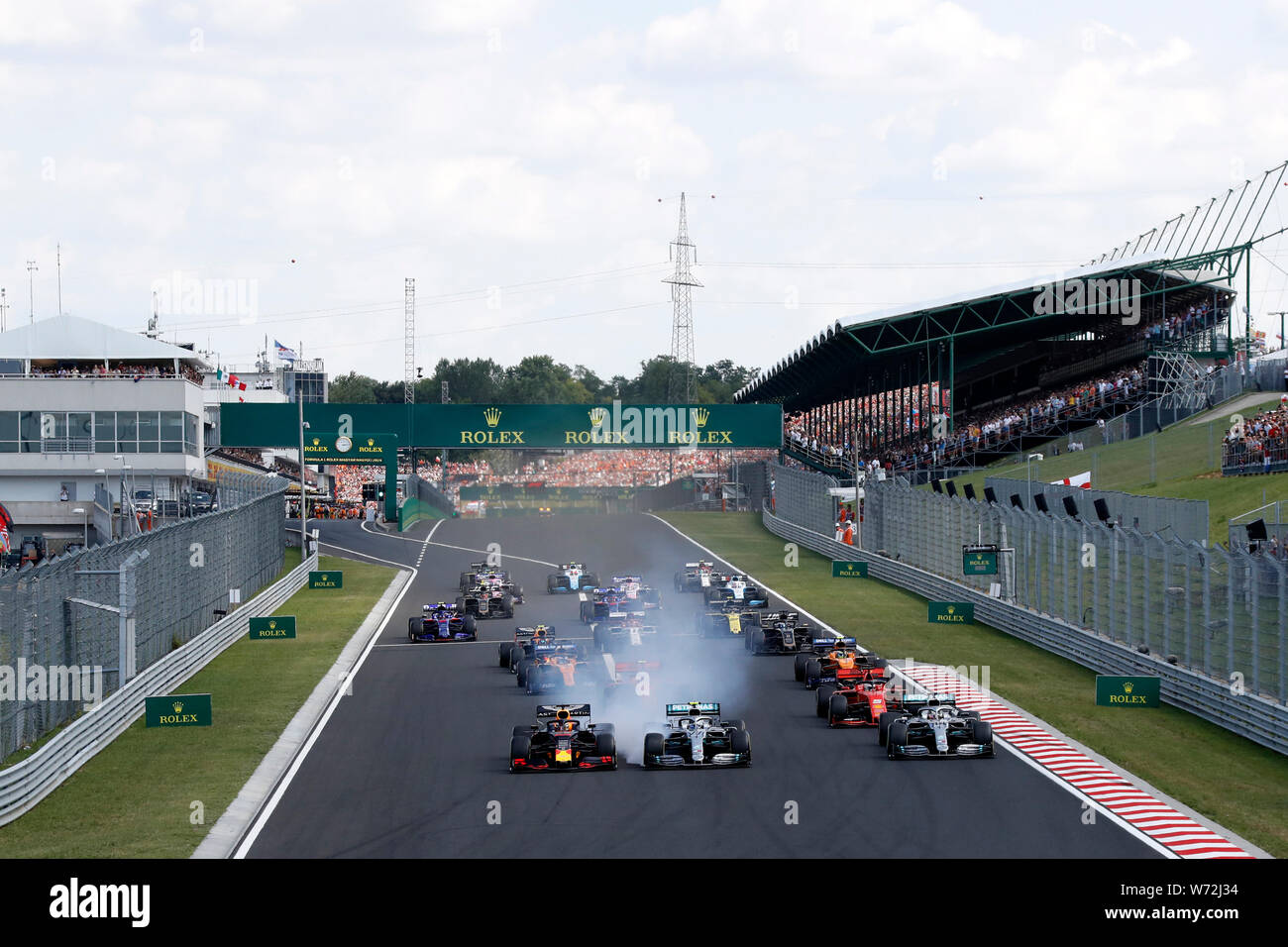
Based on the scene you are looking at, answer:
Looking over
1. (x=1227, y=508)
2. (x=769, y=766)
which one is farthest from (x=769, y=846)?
(x=1227, y=508)

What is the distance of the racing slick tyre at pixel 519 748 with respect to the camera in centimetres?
2028

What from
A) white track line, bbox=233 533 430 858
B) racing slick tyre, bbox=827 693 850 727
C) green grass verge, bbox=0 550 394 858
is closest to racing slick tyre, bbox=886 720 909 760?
racing slick tyre, bbox=827 693 850 727

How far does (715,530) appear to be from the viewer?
71.7 m

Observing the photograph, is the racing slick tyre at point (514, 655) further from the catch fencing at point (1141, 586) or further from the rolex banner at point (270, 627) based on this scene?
the catch fencing at point (1141, 586)

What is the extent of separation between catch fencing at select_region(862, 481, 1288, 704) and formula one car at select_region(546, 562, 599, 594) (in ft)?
34.8

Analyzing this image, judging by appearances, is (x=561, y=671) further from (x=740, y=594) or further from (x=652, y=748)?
(x=740, y=594)

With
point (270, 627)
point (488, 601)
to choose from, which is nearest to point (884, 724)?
point (270, 627)

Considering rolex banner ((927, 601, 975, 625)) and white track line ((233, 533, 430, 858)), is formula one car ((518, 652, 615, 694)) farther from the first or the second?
rolex banner ((927, 601, 975, 625))

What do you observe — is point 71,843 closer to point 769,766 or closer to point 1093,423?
point 769,766

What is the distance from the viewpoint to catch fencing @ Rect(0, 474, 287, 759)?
2008cm

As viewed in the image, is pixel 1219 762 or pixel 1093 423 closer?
pixel 1219 762

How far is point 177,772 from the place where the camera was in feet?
68.8

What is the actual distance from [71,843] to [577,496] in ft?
256
